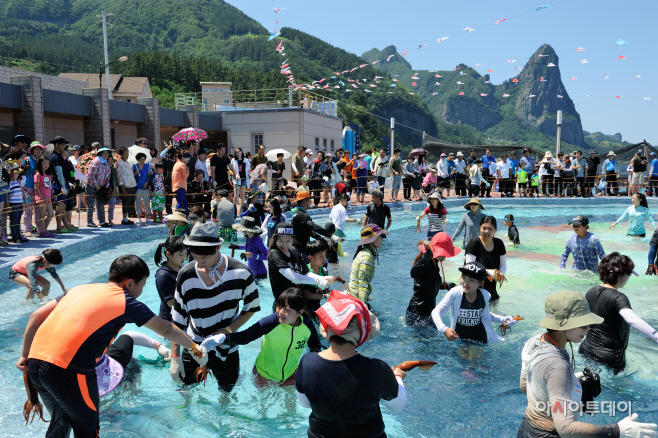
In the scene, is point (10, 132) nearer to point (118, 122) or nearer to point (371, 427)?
point (118, 122)

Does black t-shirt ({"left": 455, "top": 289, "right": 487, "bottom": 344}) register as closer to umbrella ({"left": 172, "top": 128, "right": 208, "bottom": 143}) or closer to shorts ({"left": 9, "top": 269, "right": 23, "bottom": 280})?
shorts ({"left": 9, "top": 269, "right": 23, "bottom": 280})

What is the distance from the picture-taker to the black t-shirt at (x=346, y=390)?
2.55 meters

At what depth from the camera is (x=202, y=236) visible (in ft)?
12.4

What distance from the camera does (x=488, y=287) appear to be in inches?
276

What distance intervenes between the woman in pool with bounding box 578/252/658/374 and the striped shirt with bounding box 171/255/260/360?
3.03m

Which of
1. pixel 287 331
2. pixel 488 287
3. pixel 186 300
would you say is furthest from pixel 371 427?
pixel 488 287

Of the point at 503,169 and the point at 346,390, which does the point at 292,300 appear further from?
the point at 503,169

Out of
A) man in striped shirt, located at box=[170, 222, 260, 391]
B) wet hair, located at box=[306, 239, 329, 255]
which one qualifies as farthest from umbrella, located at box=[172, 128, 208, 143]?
man in striped shirt, located at box=[170, 222, 260, 391]

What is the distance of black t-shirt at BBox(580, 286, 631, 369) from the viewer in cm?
443

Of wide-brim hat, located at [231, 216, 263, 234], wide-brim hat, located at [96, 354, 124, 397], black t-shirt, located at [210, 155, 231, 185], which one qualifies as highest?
black t-shirt, located at [210, 155, 231, 185]

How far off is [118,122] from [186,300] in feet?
87.9

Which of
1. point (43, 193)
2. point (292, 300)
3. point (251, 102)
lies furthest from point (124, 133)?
point (292, 300)

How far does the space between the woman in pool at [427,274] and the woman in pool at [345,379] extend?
3.31m

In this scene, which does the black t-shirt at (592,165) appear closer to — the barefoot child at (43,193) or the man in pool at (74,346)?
the barefoot child at (43,193)
